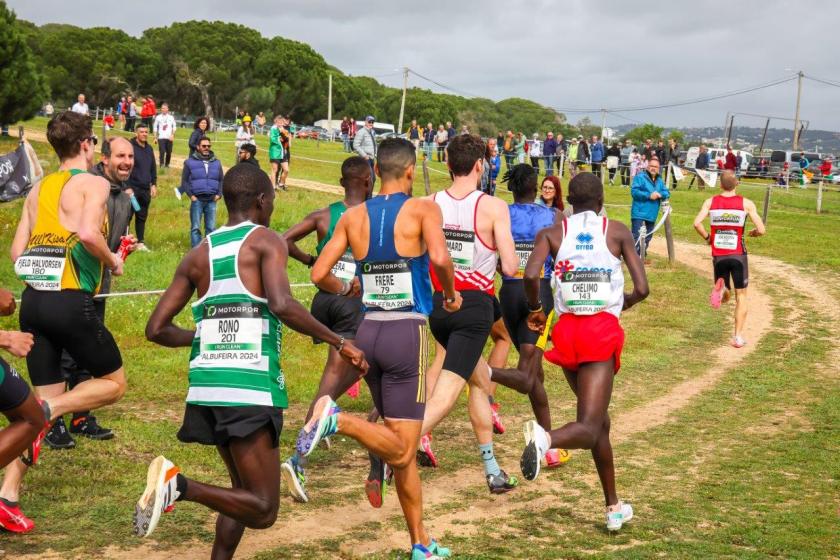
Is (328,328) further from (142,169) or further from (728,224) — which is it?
(142,169)

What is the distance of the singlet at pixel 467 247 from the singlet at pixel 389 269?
1221 mm

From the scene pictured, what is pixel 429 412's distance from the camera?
638 cm

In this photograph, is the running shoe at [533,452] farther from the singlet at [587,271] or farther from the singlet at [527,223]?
the singlet at [527,223]

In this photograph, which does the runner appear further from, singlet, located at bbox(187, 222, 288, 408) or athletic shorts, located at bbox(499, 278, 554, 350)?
singlet, located at bbox(187, 222, 288, 408)

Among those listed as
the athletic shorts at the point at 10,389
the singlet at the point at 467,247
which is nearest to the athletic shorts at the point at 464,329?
the singlet at the point at 467,247

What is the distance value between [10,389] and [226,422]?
1204 millimetres

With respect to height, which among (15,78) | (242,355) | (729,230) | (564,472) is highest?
(15,78)

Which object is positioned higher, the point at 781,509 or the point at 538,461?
the point at 538,461

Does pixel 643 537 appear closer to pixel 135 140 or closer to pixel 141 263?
pixel 141 263

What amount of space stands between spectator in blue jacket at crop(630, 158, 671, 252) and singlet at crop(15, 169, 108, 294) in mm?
14843

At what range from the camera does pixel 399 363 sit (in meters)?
5.41

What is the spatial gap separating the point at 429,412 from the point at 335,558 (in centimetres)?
117

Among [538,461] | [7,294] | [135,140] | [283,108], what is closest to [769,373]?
[538,461]

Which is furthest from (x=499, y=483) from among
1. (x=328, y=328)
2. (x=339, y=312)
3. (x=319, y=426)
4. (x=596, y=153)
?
(x=596, y=153)
